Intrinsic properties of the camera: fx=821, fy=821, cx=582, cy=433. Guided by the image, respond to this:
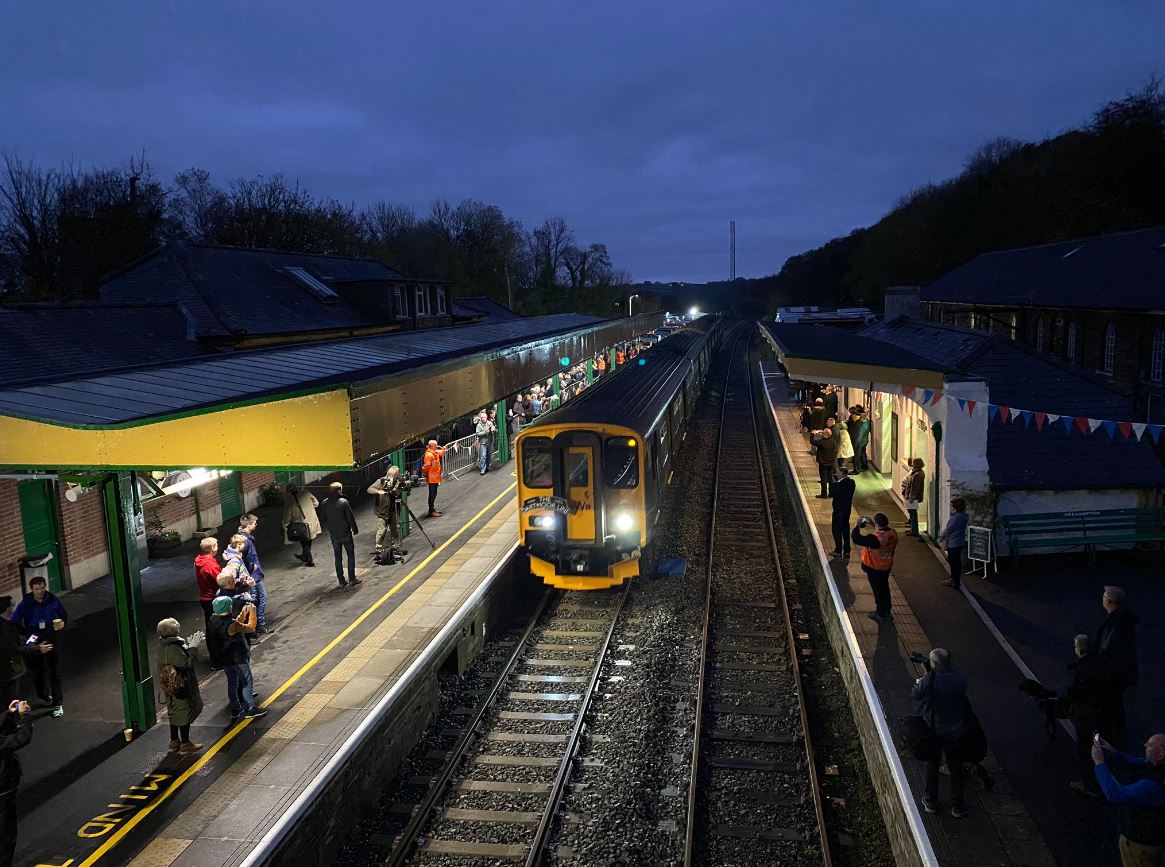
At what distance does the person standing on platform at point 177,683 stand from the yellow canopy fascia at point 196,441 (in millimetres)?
1364

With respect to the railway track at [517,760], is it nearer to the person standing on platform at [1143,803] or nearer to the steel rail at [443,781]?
the steel rail at [443,781]

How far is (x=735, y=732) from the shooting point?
799 cm

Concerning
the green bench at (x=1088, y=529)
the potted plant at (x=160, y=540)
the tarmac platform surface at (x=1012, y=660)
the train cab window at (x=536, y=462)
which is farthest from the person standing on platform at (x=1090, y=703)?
the potted plant at (x=160, y=540)

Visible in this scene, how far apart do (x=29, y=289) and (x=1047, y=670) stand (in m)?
37.0

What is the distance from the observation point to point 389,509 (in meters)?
11.9

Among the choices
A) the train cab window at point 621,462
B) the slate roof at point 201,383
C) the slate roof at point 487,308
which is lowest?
the train cab window at point 621,462

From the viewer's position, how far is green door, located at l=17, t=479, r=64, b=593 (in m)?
10.3

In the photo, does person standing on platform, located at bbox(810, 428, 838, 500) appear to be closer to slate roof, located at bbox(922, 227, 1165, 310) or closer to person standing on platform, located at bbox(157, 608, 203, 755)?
slate roof, located at bbox(922, 227, 1165, 310)

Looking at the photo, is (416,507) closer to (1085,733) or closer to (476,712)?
(476,712)

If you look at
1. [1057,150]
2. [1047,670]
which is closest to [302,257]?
[1047,670]

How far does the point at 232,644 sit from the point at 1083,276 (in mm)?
22698

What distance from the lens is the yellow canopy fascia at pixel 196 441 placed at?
21.7ft

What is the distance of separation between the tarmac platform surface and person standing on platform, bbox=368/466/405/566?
20.5 feet

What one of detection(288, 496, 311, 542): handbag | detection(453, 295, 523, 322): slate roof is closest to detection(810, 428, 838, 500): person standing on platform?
detection(288, 496, 311, 542): handbag
